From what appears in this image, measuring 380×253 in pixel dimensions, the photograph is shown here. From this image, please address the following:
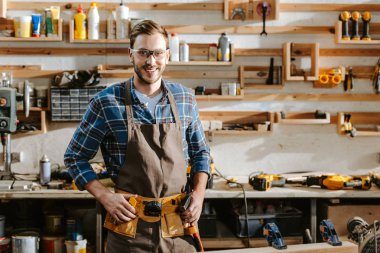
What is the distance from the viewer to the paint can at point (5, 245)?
11.7 feet

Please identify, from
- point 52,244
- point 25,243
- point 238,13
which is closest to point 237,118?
point 238,13

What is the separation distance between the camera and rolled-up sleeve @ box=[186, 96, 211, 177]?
2.24 metres

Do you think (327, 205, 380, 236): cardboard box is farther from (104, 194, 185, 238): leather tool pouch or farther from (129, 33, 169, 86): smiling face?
(129, 33, 169, 86): smiling face

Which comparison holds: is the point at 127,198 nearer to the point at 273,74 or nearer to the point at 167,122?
the point at 167,122

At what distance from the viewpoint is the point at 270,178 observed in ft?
12.1

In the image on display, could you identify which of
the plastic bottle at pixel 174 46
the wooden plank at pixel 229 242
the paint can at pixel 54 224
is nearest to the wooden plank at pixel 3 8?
the plastic bottle at pixel 174 46

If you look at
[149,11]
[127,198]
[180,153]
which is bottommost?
[127,198]

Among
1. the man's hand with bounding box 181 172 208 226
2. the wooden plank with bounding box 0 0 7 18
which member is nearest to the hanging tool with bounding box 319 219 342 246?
the man's hand with bounding box 181 172 208 226

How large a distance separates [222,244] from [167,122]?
1.62 meters

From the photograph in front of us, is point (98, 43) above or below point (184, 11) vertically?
below

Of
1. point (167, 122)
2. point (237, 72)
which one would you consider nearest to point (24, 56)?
point (237, 72)

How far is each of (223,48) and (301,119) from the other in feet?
2.70

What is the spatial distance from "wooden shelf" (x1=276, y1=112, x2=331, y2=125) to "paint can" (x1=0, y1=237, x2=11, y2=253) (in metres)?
2.16

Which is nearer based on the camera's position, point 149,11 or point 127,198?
point 127,198
